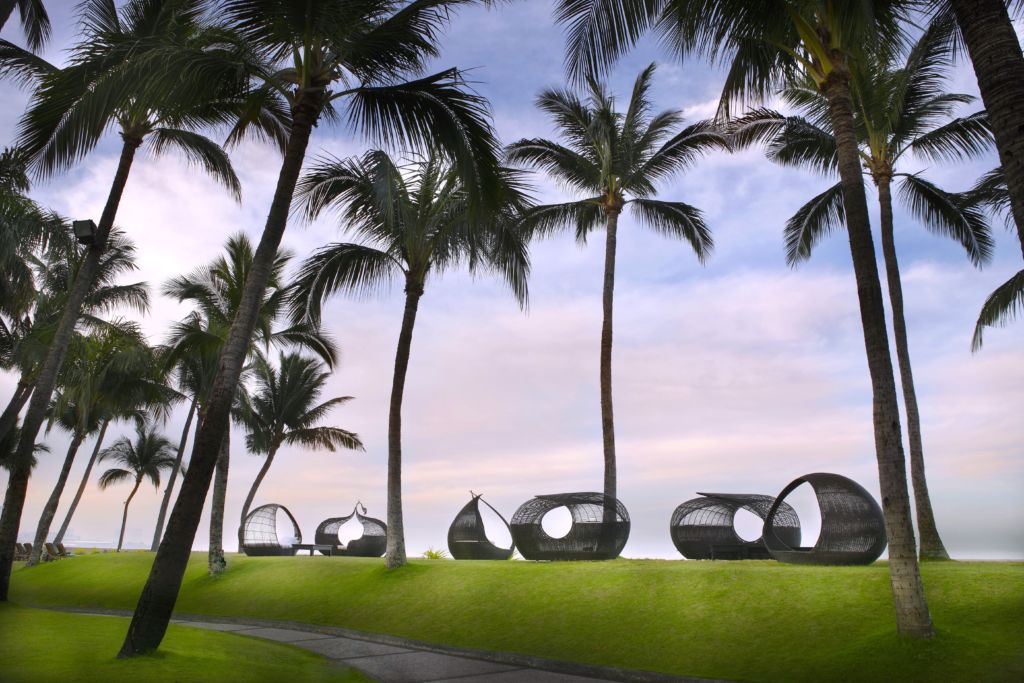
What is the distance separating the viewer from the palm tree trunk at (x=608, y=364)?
1728 centimetres

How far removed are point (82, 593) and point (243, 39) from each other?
54.5 ft

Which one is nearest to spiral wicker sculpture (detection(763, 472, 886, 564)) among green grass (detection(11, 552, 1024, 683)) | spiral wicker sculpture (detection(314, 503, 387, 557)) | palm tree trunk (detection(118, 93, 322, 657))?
green grass (detection(11, 552, 1024, 683))

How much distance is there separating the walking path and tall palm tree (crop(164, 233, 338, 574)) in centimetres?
668

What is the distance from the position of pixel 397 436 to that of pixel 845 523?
9.43 m

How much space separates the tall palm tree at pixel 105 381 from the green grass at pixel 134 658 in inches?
528

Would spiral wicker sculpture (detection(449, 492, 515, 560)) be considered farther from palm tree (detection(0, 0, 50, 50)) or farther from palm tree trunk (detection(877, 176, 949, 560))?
palm tree (detection(0, 0, 50, 50))

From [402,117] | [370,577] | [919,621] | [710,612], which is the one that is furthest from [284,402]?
[919,621]

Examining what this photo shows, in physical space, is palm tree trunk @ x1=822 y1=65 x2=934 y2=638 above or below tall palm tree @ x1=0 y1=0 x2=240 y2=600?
below

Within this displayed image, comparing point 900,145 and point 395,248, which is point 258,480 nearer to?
point 395,248

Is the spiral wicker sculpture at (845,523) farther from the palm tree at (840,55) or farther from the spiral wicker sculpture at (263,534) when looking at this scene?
the spiral wicker sculpture at (263,534)

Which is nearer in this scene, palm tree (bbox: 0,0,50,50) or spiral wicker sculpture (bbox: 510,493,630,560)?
palm tree (bbox: 0,0,50,50)

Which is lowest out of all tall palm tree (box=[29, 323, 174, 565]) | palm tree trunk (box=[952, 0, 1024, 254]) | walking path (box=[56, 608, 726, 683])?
walking path (box=[56, 608, 726, 683])

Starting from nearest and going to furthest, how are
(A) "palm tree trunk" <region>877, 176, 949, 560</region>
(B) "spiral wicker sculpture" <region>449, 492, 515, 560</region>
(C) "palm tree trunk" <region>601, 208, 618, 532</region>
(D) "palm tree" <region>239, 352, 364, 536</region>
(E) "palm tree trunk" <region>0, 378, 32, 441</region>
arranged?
(A) "palm tree trunk" <region>877, 176, 949, 560</region> < (C) "palm tree trunk" <region>601, 208, 618, 532</region> < (B) "spiral wicker sculpture" <region>449, 492, 515, 560</region> < (E) "palm tree trunk" <region>0, 378, 32, 441</region> < (D) "palm tree" <region>239, 352, 364, 536</region>

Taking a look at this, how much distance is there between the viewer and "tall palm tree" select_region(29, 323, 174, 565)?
24.0 m
